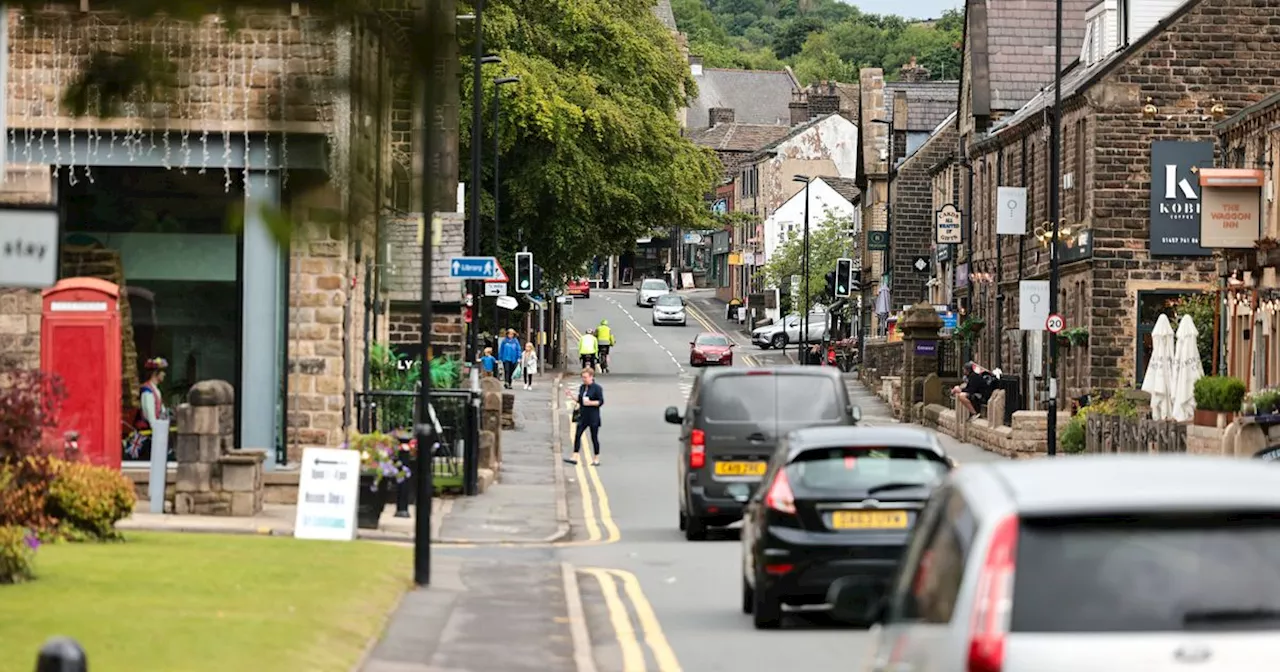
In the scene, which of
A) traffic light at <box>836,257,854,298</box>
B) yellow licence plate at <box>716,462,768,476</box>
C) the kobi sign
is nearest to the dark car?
yellow licence plate at <box>716,462,768,476</box>

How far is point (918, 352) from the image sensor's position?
5600 cm

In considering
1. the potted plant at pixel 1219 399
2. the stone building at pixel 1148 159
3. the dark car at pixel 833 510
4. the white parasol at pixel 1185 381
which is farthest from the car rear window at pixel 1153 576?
the stone building at pixel 1148 159

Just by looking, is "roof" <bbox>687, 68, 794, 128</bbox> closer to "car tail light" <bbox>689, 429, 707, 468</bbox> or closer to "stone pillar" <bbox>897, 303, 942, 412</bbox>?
"stone pillar" <bbox>897, 303, 942, 412</bbox>

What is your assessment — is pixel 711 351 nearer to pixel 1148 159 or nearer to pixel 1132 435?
pixel 1148 159

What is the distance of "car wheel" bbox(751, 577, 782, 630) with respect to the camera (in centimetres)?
1591

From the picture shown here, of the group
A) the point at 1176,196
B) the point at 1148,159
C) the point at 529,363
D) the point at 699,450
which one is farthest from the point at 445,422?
the point at 529,363

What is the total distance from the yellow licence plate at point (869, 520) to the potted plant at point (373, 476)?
30.3 ft

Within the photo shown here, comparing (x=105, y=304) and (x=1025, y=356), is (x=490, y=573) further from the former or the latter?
(x=1025, y=356)

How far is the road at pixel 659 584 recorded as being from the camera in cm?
1480

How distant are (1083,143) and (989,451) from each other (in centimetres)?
873

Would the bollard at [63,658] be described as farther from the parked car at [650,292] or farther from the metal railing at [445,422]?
the parked car at [650,292]

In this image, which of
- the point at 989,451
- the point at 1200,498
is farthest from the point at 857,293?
the point at 1200,498

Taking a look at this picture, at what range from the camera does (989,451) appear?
4544 centimetres

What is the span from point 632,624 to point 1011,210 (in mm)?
37352
